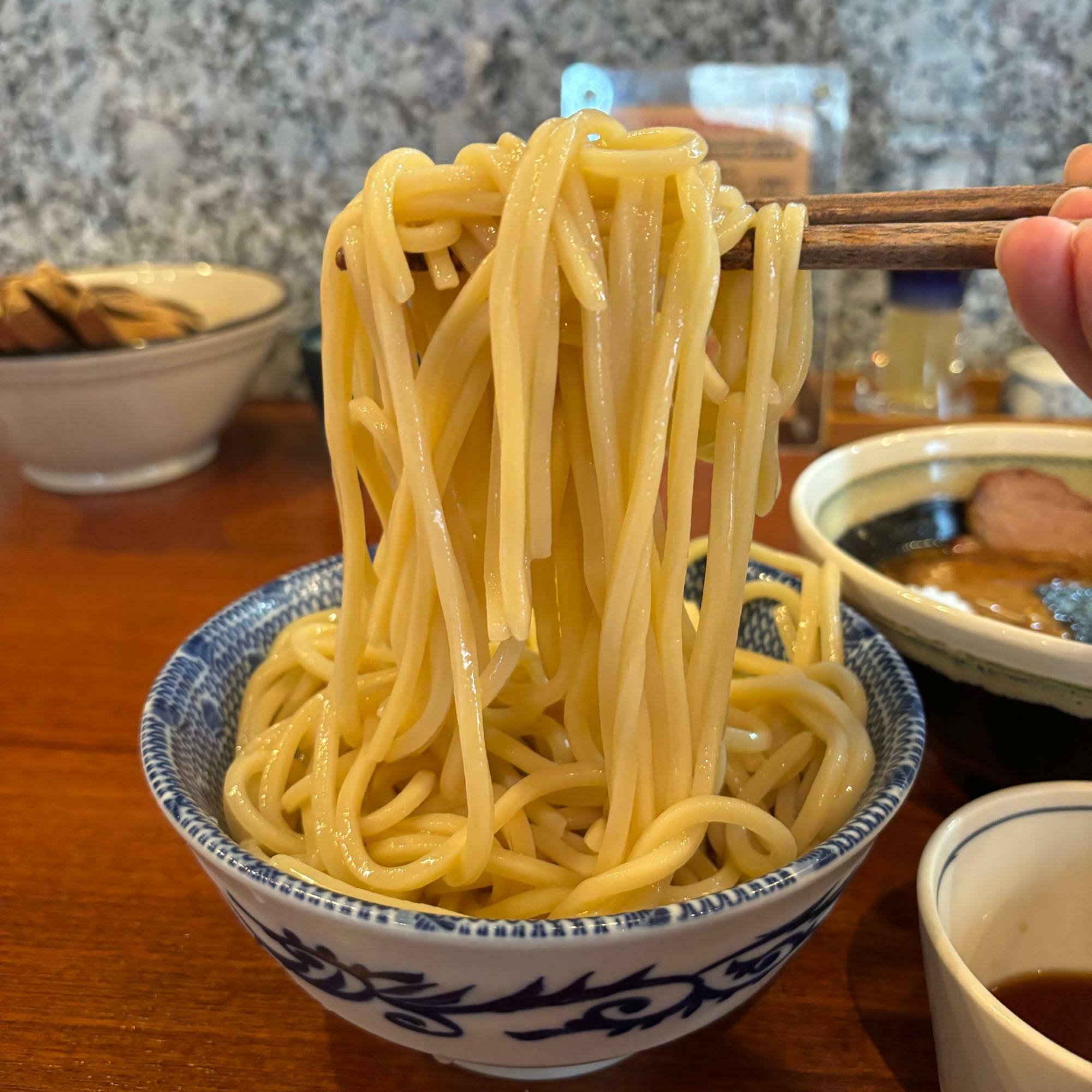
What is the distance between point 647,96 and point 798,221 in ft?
3.69

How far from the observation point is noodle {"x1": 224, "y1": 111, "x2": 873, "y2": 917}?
56cm

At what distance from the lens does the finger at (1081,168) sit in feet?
2.23

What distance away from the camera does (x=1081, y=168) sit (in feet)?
2.25

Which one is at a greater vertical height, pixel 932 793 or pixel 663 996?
pixel 663 996

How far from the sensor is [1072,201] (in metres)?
0.57

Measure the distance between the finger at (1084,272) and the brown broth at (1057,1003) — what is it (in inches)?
16.2

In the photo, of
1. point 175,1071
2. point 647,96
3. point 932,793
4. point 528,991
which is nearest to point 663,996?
point 528,991

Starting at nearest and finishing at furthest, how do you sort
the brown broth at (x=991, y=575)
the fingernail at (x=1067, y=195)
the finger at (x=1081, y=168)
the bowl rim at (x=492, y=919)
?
the bowl rim at (x=492, y=919)
the fingernail at (x=1067, y=195)
the finger at (x=1081, y=168)
the brown broth at (x=991, y=575)

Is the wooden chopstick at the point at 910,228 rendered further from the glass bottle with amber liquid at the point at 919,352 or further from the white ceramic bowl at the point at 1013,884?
the glass bottle with amber liquid at the point at 919,352

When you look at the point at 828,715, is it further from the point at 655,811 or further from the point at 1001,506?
the point at 1001,506

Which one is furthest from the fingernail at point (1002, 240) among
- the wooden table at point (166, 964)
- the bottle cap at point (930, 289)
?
the bottle cap at point (930, 289)

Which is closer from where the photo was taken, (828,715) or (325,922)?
(325,922)

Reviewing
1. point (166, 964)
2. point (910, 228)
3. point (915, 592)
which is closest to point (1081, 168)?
point (910, 228)

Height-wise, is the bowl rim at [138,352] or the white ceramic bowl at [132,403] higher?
the bowl rim at [138,352]
